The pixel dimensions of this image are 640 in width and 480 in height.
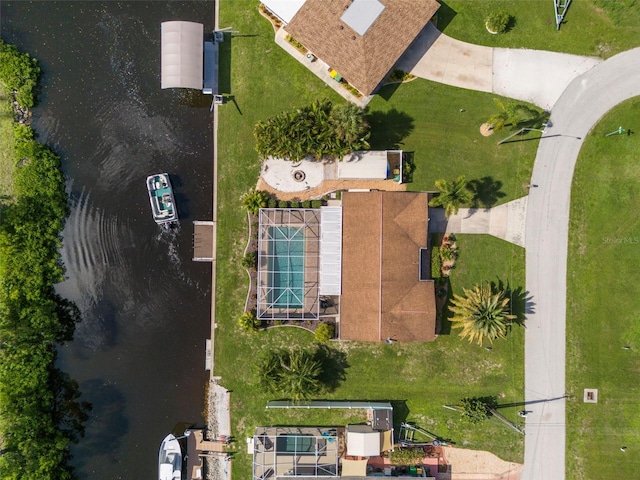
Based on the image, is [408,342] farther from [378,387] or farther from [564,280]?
[564,280]

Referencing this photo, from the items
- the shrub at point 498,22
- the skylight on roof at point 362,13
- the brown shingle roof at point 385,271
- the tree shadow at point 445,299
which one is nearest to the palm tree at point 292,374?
the brown shingle roof at point 385,271

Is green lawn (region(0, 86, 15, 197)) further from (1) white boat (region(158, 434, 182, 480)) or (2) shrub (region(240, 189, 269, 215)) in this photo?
(1) white boat (region(158, 434, 182, 480))

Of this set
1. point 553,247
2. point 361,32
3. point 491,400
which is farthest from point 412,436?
point 361,32

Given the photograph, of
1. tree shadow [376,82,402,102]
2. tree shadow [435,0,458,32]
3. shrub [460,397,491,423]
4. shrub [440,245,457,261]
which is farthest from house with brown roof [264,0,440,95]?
shrub [460,397,491,423]

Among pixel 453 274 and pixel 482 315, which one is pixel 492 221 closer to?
pixel 453 274

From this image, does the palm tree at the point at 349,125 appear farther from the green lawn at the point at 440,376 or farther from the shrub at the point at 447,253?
the green lawn at the point at 440,376

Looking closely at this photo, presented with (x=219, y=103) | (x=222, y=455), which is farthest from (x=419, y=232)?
(x=222, y=455)
